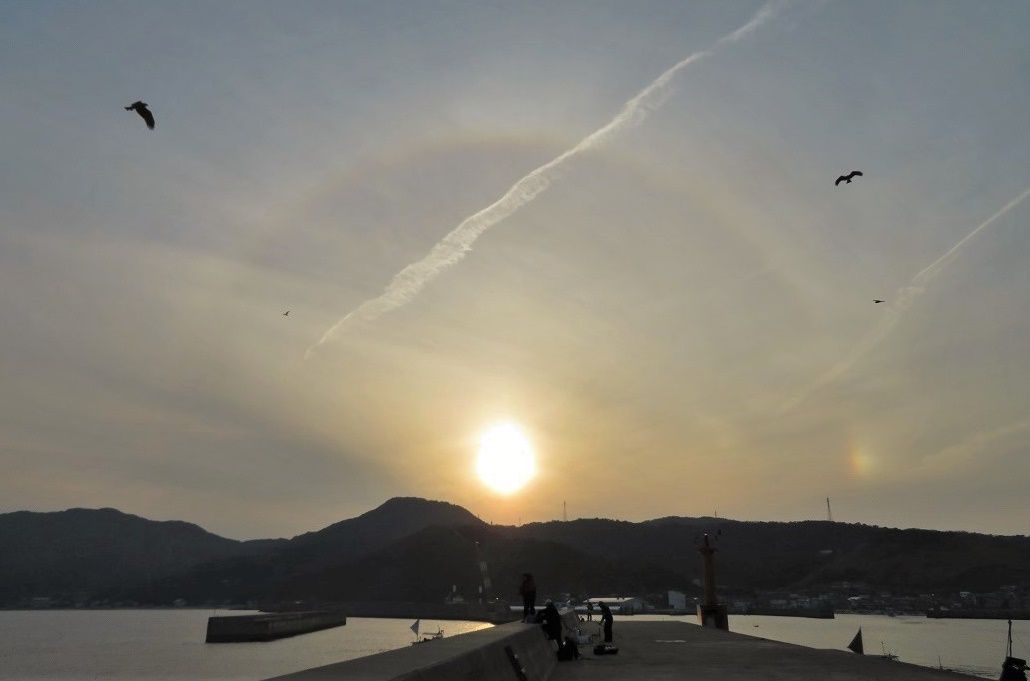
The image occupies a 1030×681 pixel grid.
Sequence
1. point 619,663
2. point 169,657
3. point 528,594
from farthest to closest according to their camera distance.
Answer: point 169,657
point 528,594
point 619,663

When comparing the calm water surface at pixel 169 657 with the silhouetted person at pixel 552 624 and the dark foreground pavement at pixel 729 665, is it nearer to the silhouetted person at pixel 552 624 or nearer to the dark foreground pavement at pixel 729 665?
the dark foreground pavement at pixel 729 665

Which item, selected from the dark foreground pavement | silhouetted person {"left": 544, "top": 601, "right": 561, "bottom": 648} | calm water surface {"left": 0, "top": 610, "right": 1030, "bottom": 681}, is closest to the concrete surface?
the dark foreground pavement

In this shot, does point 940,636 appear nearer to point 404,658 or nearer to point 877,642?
point 877,642

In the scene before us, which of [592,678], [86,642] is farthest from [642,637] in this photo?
[86,642]

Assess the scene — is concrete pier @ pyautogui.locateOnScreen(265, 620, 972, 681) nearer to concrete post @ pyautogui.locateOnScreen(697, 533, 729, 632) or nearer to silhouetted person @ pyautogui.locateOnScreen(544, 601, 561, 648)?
silhouetted person @ pyautogui.locateOnScreen(544, 601, 561, 648)

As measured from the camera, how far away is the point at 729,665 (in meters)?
21.9

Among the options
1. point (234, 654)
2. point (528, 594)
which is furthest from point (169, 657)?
point (528, 594)

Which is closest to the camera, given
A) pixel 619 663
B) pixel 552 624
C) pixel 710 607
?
pixel 619 663

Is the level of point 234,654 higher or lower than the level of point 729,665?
lower

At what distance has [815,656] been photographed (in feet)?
82.8

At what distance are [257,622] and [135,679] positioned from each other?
229 feet

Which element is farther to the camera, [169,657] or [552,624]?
[169,657]

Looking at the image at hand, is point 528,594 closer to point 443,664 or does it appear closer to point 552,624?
point 552,624

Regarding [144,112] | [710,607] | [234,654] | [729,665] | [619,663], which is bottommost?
[234,654]
